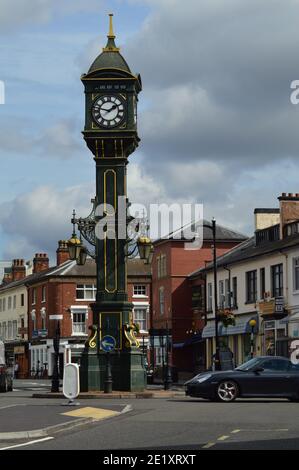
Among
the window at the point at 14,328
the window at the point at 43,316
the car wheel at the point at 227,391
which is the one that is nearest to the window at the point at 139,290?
the window at the point at 43,316

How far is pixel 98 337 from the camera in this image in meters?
37.5

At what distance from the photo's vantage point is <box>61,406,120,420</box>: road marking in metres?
23.3

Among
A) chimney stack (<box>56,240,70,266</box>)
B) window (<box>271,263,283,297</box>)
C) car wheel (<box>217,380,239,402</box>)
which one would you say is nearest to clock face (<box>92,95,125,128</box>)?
car wheel (<box>217,380,239,402</box>)

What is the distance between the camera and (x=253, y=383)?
2916cm

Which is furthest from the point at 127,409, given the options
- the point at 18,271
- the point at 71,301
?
the point at 18,271

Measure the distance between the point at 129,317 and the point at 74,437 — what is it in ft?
64.2

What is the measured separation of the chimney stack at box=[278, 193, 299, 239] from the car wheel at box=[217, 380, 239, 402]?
30.9m

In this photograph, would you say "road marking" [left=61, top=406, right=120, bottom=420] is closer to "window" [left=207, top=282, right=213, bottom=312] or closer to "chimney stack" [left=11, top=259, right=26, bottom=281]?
"window" [left=207, top=282, right=213, bottom=312]

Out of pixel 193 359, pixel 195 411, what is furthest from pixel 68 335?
pixel 195 411

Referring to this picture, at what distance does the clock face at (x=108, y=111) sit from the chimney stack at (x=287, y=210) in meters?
23.2

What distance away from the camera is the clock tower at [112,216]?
→ 37.2m

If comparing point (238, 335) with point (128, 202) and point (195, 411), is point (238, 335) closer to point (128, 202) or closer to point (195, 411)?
point (128, 202)

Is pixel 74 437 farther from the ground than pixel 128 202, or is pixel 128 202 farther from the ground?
pixel 128 202

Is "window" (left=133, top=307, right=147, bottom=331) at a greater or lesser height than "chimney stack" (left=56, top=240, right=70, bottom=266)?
lesser
